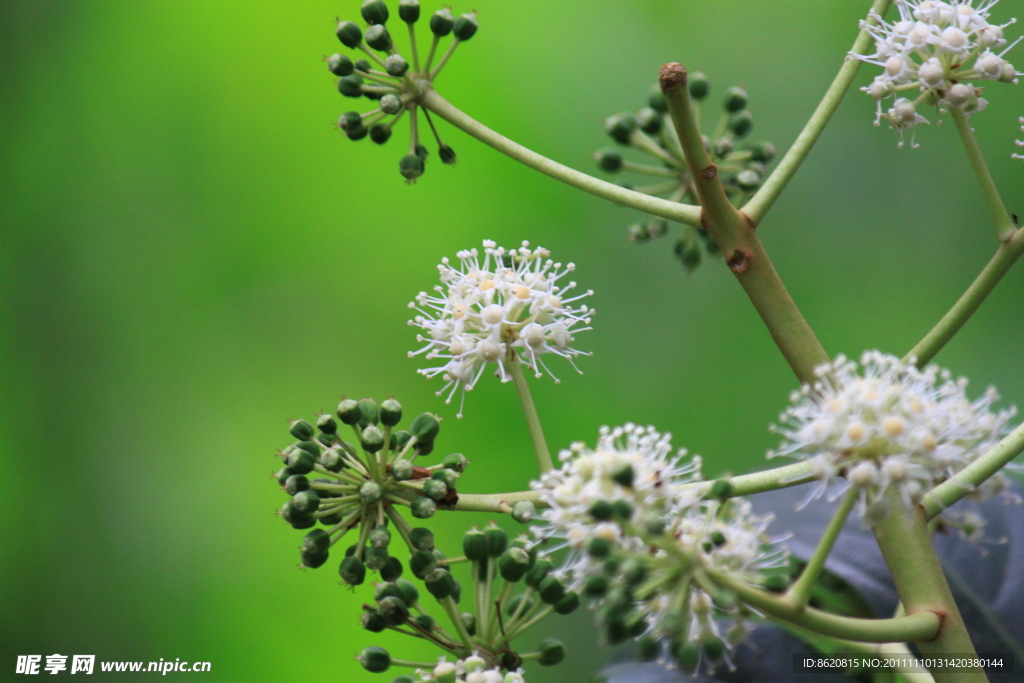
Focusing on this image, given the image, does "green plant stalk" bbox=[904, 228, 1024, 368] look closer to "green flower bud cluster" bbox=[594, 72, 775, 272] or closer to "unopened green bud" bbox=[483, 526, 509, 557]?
"green flower bud cluster" bbox=[594, 72, 775, 272]

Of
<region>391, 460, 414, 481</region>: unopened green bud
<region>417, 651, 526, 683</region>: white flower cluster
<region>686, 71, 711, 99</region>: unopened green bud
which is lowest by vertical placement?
<region>417, 651, 526, 683</region>: white flower cluster

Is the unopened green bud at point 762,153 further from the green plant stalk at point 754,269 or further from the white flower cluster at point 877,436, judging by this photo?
the white flower cluster at point 877,436

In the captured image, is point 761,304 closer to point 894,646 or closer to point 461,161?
point 894,646

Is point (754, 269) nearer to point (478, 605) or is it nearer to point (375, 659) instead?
point (478, 605)

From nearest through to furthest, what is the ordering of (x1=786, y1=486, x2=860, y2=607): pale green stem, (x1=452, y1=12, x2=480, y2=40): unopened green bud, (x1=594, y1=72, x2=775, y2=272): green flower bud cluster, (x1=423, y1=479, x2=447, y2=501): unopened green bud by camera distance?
(x1=786, y1=486, x2=860, y2=607): pale green stem < (x1=423, y1=479, x2=447, y2=501): unopened green bud < (x1=452, y1=12, x2=480, y2=40): unopened green bud < (x1=594, y1=72, x2=775, y2=272): green flower bud cluster

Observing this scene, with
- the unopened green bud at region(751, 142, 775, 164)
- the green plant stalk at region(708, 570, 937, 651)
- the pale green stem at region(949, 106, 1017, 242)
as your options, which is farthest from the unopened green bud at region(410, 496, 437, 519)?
the unopened green bud at region(751, 142, 775, 164)

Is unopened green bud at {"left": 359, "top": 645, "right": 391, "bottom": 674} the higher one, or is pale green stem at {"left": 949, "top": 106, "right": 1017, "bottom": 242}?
pale green stem at {"left": 949, "top": 106, "right": 1017, "bottom": 242}
